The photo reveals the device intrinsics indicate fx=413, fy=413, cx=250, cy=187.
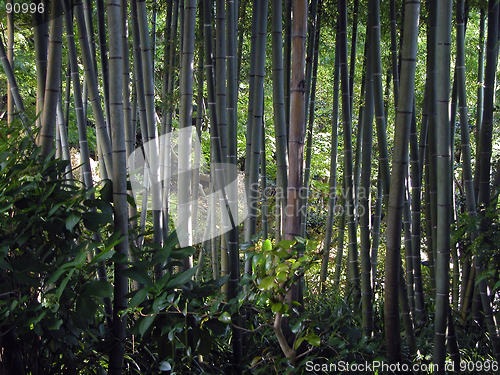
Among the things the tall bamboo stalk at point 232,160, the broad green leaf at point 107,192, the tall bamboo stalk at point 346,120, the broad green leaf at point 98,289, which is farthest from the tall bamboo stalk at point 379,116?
the broad green leaf at point 98,289

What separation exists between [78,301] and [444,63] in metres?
1.29

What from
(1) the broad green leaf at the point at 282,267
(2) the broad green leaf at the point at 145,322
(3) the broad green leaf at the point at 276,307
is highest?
(1) the broad green leaf at the point at 282,267

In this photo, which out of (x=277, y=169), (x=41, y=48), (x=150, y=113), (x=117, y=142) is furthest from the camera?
(x=150, y=113)

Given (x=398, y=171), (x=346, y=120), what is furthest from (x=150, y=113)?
(x=398, y=171)

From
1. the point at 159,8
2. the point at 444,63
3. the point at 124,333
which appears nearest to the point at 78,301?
the point at 124,333

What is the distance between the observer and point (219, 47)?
174cm

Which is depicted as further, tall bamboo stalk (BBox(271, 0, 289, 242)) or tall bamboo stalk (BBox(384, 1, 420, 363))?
tall bamboo stalk (BBox(271, 0, 289, 242))

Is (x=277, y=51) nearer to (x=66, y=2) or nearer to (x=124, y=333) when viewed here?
(x=66, y=2)

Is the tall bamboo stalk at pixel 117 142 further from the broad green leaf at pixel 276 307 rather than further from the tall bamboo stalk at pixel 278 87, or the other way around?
the tall bamboo stalk at pixel 278 87

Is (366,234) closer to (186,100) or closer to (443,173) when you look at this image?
(443,173)

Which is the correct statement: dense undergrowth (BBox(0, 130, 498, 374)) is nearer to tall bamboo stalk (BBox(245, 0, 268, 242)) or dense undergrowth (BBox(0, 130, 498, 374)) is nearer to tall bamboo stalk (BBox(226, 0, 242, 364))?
tall bamboo stalk (BBox(226, 0, 242, 364))

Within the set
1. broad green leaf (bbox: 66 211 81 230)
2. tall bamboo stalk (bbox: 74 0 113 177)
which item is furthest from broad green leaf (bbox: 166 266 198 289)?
tall bamboo stalk (bbox: 74 0 113 177)

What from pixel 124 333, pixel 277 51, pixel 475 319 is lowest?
pixel 475 319

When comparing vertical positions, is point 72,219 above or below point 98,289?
above
